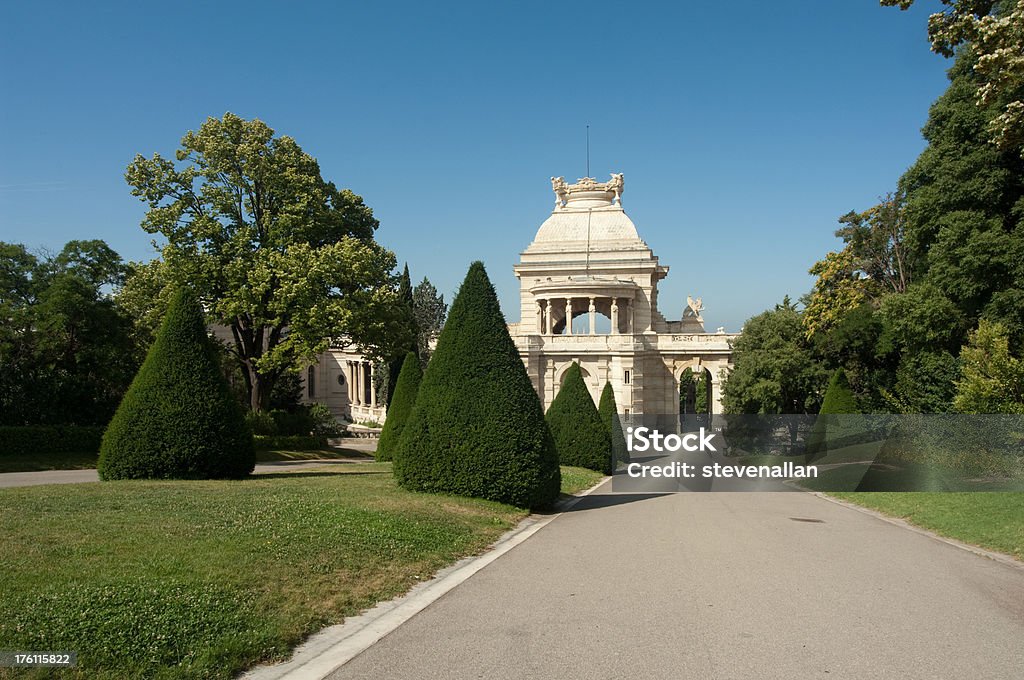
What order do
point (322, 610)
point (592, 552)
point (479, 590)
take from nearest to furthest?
point (322, 610) < point (479, 590) < point (592, 552)

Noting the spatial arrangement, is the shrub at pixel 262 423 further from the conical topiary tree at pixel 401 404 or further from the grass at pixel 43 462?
the conical topiary tree at pixel 401 404

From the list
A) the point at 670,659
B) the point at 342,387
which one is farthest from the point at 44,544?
the point at 342,387

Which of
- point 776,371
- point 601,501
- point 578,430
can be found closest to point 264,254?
point 578,430

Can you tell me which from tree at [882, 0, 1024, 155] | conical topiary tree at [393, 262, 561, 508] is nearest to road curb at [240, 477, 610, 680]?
conical topiary tree at [393, 262, 561, 508]

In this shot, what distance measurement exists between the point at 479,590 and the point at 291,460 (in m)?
25.6

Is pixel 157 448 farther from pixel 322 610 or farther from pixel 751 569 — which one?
pixel 751 569

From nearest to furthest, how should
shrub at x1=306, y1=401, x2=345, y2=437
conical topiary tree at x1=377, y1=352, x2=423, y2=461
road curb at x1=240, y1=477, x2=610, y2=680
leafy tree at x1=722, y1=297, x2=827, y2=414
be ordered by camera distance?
1. road curb at x1=240, y1=477, x2=610, y2=680
2. conical topiary tree at x1=377, y1=352, x2=423, y2=461
3. leafy tree at x1=722, y1=297, x2=827, y2=414
4. shrub at x1=306, y1=401, x2=345, y2=437

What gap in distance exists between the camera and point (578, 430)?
3109 cm

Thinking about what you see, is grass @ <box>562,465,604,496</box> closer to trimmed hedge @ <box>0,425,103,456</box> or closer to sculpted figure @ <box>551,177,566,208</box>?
trimmed hedge @ <box>0,425,103,456</box>

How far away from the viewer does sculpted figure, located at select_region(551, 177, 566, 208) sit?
77.5 meters

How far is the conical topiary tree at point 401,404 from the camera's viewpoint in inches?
1182

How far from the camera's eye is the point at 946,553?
533 inches

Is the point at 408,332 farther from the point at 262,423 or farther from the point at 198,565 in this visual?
the point at 198,565

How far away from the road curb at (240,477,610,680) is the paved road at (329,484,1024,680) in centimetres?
17
